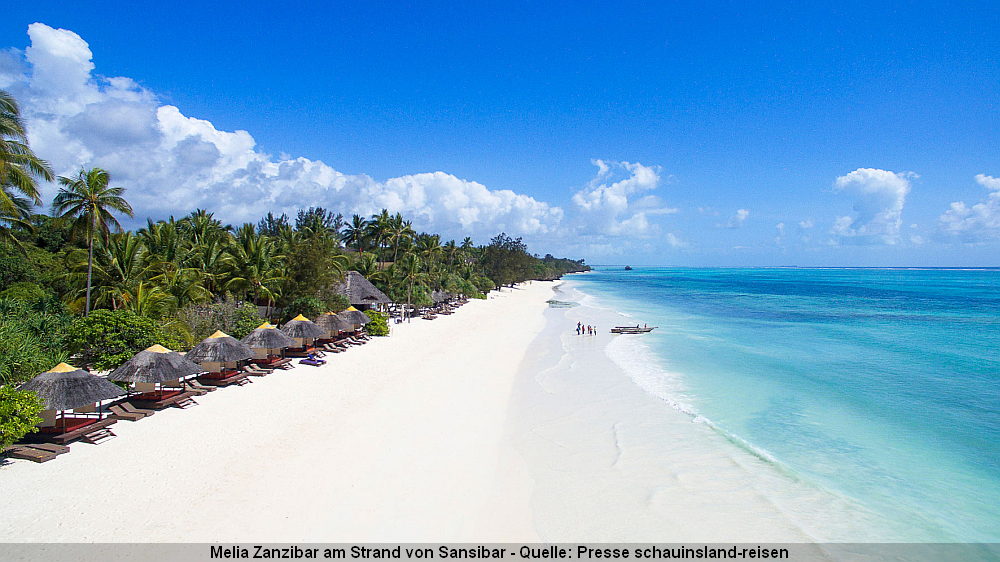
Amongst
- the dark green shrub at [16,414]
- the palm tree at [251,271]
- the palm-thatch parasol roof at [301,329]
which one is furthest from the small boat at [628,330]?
the dark green shrub at [16,414]

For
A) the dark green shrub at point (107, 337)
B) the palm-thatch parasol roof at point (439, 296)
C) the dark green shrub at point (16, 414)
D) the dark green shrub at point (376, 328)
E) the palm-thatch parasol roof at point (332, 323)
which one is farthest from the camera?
the palm-thatch parasol roof at point (439, 296)

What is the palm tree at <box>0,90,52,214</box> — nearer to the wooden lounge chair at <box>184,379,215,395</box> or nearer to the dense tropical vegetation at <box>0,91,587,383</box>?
the dense tropical vegetation at <box>0,91,587,383</box>

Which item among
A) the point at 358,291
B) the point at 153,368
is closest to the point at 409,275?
the point at 358,291

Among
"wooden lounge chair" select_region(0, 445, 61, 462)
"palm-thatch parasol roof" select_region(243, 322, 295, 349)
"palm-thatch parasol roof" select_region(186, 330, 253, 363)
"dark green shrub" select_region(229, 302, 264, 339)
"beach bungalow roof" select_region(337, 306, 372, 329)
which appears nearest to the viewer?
"wooden lounge chair" select_region(0, 445, 61, 462)

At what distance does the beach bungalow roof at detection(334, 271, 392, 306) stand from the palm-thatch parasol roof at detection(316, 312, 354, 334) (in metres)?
7.35

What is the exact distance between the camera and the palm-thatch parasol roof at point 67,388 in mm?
9281

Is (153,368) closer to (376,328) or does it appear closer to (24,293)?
(24,293)

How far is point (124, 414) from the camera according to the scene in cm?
1109

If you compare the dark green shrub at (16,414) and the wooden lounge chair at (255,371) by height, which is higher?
the dark green shrub at (16,414)

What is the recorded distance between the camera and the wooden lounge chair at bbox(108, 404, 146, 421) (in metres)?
11.0

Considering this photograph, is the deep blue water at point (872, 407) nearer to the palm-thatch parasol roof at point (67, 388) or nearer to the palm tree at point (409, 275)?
the palm-thatch parasol roof at point (67, 388)

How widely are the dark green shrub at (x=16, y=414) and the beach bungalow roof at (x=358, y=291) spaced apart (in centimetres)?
2017

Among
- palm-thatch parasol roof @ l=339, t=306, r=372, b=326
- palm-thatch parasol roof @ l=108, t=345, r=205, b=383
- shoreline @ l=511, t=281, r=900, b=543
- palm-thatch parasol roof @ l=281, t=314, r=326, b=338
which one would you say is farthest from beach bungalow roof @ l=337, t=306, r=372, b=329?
shoreline @ l=511, t=281, r=900, b=543

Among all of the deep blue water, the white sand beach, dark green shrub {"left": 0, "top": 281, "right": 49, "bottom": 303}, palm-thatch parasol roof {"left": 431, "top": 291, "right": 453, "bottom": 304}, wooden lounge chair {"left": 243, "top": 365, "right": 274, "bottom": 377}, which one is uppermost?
dark green shrub {"left": 0, "top": 281, "right": 49, "bottom": 303}
